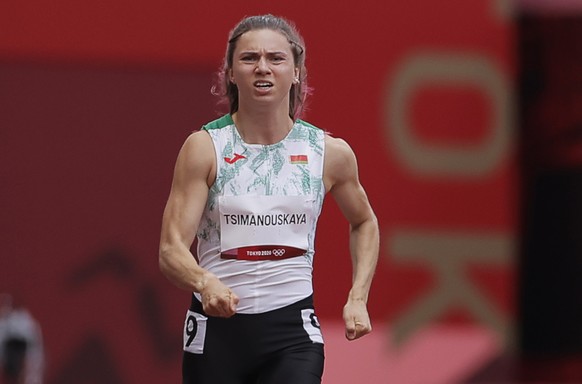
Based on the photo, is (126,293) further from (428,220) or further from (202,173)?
(202,173)

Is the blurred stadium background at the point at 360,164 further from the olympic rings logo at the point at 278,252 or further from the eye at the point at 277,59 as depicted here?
the olympic rings logo at the point at 278,252

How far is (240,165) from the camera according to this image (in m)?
4.02

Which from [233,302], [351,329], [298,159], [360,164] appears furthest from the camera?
[360,164]

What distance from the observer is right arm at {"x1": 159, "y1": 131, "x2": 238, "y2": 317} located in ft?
12.6

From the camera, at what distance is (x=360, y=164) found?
7.54 metres

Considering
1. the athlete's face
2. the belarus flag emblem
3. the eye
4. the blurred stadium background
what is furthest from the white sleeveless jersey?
the blurred stadium background

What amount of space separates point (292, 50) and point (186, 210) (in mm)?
648

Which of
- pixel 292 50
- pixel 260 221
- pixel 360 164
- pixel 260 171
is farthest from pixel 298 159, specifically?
pixel 360 164

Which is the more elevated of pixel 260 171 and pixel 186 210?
pixel 260 171

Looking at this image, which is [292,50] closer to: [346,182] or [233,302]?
[346,182]

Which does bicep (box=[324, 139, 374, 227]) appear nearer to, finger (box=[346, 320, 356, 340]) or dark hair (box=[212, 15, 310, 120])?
dark hair (box=[212, 15, 310, 120])

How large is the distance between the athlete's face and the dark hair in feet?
0.10

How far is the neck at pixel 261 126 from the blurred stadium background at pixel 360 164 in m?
3.29

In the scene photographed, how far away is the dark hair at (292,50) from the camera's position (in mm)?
4125
